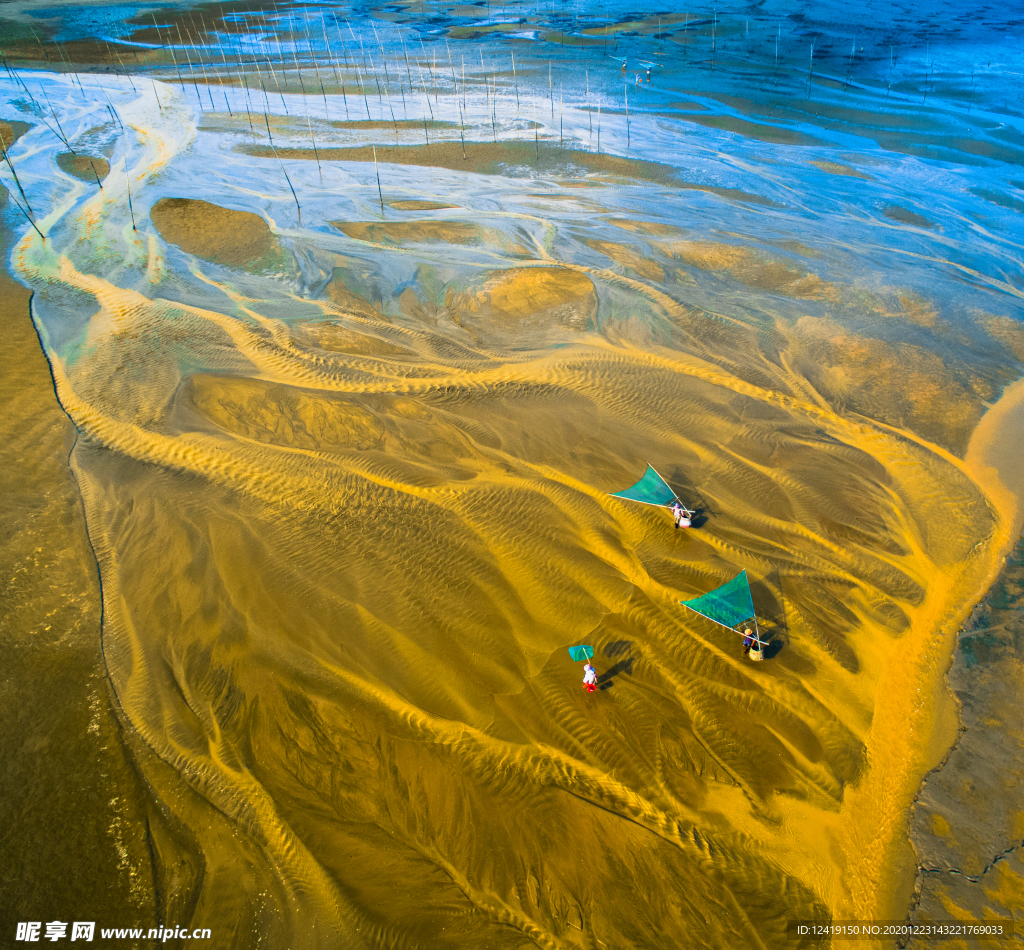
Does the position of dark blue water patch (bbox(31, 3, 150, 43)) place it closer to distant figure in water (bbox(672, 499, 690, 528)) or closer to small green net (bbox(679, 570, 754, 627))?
distant figure in water (bbox(672, 499, 690, 528))

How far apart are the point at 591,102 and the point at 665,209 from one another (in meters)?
17.6

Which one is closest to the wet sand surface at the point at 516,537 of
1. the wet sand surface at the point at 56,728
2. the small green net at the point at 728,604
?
the wet sand surface at the point at 56,728

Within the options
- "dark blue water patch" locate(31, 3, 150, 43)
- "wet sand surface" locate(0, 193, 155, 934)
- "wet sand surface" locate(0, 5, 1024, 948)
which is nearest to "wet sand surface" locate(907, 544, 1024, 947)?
"wet sand surface" locate(0, 5, 1024, 948)

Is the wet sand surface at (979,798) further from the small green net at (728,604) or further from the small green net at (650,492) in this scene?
the small green net at (650,492)

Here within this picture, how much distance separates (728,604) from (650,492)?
3169 mm

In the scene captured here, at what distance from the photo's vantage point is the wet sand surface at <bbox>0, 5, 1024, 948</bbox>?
8023mm

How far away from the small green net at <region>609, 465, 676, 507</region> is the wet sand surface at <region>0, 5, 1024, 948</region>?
24.9 inches

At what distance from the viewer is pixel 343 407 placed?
14992 millimetres

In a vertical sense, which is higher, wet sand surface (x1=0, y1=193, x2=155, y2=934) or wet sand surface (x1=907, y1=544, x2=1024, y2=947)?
wet sand surface (x1=0, y1=193, x2=155, y2=934)

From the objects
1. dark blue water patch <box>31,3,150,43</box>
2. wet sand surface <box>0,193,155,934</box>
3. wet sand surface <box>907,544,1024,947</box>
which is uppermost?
dark blue water patch <box>31,3,150,43</box>

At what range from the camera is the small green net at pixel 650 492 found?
1267 centimetres

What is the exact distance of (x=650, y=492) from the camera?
42.1 feet

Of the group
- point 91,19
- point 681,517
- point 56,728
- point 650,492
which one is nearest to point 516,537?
point 650,492

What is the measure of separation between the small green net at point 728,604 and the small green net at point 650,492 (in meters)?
2.45
